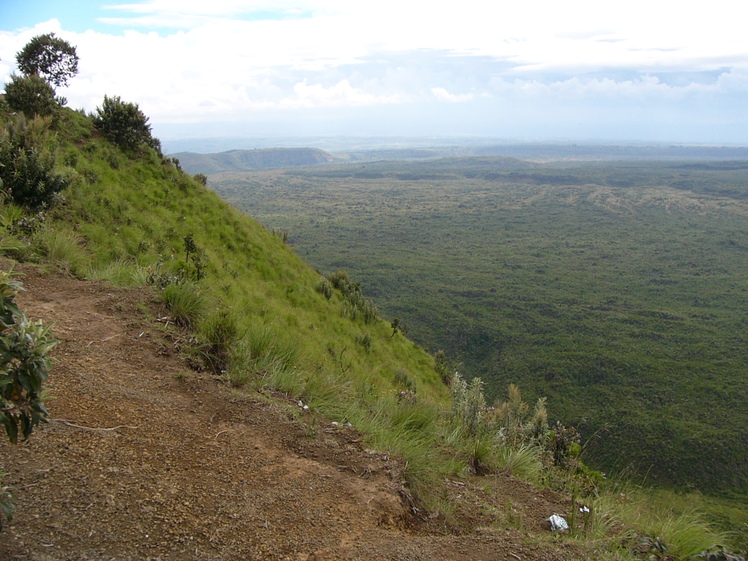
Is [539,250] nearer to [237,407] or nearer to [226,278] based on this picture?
[226,278]

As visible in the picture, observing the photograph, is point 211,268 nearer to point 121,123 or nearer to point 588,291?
point 121,123

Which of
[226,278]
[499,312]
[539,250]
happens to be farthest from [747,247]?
[226,278]

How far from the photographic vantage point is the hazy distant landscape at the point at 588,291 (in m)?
31.1

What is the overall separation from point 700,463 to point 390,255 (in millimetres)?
50363

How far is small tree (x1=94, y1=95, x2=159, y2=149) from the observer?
13648mm

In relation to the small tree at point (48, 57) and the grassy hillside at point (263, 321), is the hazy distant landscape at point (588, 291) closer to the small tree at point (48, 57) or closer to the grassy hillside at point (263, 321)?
Answer: the grassy hillside at point (263, 321)

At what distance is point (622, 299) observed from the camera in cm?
5712

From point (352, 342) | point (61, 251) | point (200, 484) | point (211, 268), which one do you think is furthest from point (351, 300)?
point (200, 484)

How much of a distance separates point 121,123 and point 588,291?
5922 centimetres

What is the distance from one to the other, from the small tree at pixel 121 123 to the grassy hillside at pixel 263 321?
247 mm

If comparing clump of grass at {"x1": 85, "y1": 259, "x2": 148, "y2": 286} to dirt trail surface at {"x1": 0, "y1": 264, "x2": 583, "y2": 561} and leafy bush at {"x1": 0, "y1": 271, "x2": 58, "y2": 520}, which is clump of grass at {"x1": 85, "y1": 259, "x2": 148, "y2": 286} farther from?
leafy bush at {"x1": 0, "y1": 271, "x2": 58, "y2": 520}

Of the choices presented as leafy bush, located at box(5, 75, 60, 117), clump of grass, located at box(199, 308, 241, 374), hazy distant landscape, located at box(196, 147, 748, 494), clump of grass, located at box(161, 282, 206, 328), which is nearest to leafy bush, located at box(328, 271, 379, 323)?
hazy distant landscape, located at box(196, 147, 748, 494)

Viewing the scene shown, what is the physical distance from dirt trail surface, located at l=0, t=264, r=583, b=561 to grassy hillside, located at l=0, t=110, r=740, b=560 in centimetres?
34

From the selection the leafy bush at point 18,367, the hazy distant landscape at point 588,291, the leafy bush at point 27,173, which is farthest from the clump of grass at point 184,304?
the hazy distant landscape at point 588,291
